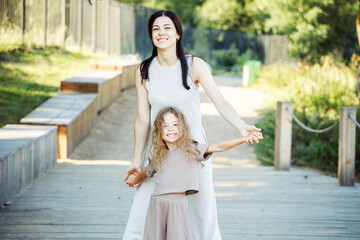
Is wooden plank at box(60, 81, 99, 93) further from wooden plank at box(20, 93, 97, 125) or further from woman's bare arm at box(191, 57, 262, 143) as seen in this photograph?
woman's bare arm at box(191, 57, 262, 143)

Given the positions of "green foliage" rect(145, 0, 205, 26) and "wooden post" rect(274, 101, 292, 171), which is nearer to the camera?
"wooden post" rect(274, 101, 292, 171)

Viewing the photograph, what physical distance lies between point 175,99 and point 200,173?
0.49 metres

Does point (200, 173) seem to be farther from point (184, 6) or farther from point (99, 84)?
point (184, 6)

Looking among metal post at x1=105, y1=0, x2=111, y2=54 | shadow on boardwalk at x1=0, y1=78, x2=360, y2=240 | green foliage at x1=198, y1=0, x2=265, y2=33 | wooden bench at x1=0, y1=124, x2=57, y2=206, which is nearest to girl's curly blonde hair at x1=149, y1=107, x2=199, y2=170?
shadow on boardwalk at x1=0, y1=78, x2=360, y2=240

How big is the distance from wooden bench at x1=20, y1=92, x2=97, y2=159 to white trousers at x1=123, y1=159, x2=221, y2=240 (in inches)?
189

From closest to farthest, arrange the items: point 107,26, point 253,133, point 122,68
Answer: point 253,133
point 122,68
point 107,26

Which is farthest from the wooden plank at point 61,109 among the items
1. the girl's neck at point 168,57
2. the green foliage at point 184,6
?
the green foliage at point 184,6

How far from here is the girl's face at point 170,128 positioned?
328 centimetres

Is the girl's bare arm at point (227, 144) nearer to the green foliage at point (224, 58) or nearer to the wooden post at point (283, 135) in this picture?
the wooden post at point (283, 135)

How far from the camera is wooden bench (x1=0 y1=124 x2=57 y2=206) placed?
534 cm

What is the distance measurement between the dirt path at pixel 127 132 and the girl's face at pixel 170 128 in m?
5.42

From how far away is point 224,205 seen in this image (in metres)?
5.71

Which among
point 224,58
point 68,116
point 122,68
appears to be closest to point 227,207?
point 68,116

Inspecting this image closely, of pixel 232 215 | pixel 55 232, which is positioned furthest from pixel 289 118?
pixel 55 232
